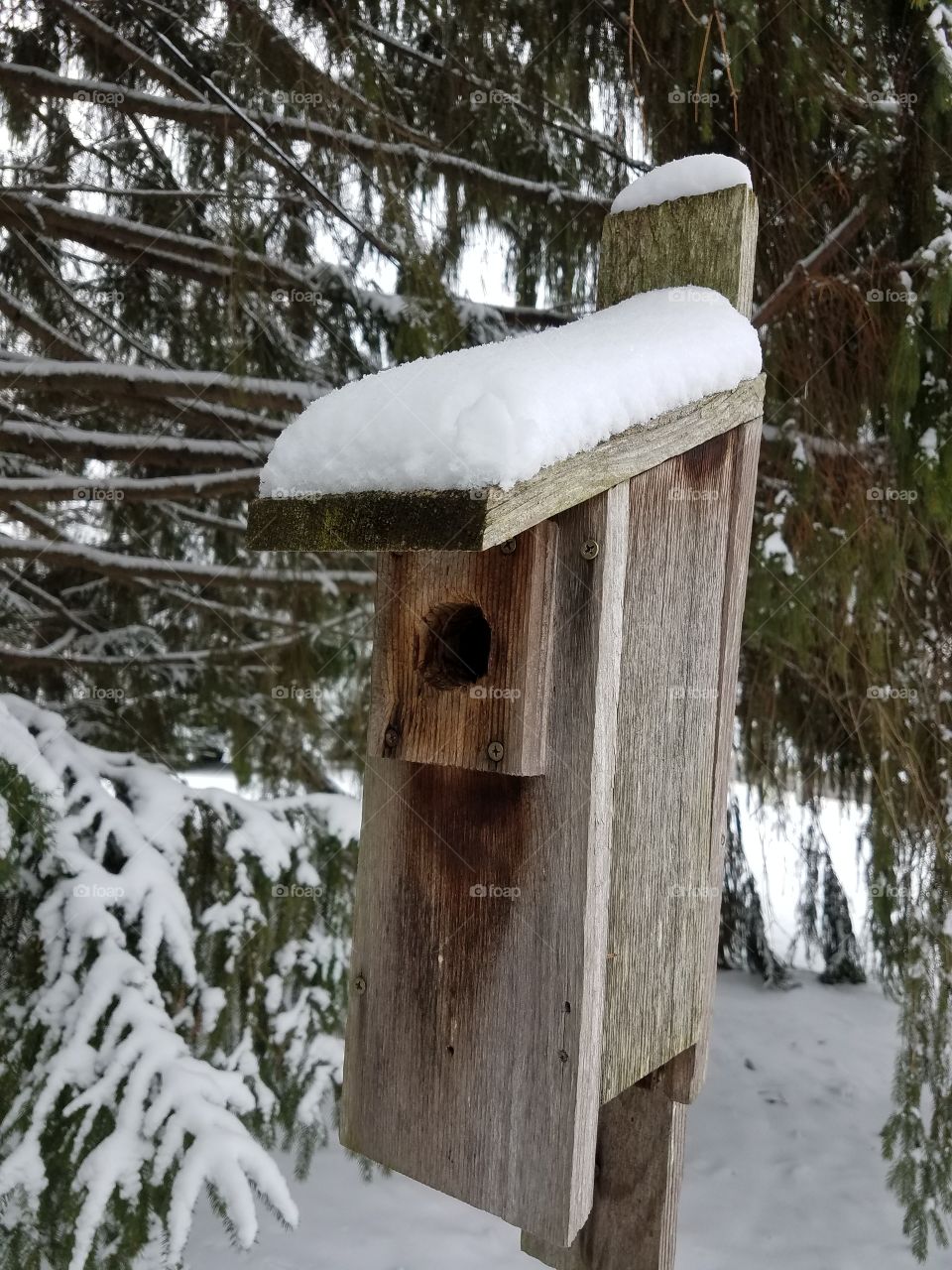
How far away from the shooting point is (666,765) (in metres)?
1.17

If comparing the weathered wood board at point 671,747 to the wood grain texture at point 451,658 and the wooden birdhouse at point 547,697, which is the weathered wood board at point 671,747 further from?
the wood grain texture at point 451,658

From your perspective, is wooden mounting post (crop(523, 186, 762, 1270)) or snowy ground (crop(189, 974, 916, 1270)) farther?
snowy ground (crop(189, 974, 916, 1270))

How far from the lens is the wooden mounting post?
3.66 feet

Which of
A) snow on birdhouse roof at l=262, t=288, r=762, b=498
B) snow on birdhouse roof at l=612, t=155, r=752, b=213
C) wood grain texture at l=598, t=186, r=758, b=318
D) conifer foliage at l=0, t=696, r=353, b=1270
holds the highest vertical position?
snow on birdhouse roof at l=612, t=155, r=752, b=213

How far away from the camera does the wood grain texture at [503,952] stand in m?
0.98

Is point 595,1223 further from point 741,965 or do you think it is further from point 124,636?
point 741,965

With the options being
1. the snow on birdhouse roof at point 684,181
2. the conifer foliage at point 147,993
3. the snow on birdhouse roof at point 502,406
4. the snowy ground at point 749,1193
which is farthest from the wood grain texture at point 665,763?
the snowy ground at point 749,1193

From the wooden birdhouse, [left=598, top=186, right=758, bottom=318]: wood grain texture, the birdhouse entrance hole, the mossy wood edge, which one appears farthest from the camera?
[left=598, top=186, right=758, bottom=318]: wood grain texture

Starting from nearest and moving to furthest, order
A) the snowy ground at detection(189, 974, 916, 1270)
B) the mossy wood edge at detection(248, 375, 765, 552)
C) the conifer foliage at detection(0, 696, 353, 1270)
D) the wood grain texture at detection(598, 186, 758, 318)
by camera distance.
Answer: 1. the mossy wood edge at detection(248, 375, 765, 552)
2. the wood grain texture at detection(598, 186, 758, 318)
3. the conifer foliage at detection(0, 696, 353, 1270)
4. the snowy ground at detection(189, 974, 916, 1270)

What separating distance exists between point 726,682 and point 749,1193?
3.04 meters

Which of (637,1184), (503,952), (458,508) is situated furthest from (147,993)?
(458,508)

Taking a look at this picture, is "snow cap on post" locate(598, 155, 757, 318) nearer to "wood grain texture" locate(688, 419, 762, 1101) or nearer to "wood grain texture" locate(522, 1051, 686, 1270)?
"wood grain texture" locate(688, 419, 762, 1101)

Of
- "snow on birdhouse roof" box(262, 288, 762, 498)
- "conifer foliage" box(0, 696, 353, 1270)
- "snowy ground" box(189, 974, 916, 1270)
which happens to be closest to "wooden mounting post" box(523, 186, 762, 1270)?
"snow on birdhouse roof" box(262, 288, 762, 498)

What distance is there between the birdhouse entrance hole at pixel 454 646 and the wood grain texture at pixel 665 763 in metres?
0.16
